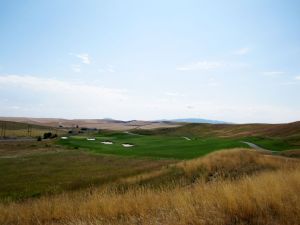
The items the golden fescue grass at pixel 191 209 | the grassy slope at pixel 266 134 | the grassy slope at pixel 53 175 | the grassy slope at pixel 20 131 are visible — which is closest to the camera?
the golden fescue grass at pixel 191 209

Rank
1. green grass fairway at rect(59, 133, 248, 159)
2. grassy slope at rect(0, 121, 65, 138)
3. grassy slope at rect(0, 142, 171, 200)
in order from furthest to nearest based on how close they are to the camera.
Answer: grassy slope at rect(0, 121, 65, 138) < green grass fairway at rect(59, 133, 248, 159) < grassy slope at rect(0, 142, 171, 200)

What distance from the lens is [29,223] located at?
7973 mm

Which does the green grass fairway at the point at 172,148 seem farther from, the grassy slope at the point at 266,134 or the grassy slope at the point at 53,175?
the grassy slope at the point at 53,175

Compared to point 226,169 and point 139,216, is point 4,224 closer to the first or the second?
point 139,216

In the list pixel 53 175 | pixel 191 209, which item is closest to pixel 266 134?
pixel 53 175

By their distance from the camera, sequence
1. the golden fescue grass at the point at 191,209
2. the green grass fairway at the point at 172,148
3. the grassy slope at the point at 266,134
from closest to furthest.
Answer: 1. the golden fescue grass at the point at 191,209
2. the green grass fairway at the point at 172,148
3. the grassy slope at the point at 266,134

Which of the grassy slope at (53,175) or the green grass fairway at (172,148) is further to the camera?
the green grass fairway at (172,148)

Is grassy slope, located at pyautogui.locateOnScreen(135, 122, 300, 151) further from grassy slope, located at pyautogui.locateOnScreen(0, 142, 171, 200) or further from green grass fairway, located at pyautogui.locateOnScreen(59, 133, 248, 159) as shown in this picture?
grassy slope, located at pyautogui.locateOnScreen(0, 142, 171, 200)

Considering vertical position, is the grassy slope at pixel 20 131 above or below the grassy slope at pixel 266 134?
below

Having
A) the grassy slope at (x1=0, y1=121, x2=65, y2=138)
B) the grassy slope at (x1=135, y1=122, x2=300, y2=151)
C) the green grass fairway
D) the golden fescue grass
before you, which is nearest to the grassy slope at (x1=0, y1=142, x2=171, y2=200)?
the green grass fairway

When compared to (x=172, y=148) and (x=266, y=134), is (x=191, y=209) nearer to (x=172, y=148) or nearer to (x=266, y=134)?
(x=172, y=148)

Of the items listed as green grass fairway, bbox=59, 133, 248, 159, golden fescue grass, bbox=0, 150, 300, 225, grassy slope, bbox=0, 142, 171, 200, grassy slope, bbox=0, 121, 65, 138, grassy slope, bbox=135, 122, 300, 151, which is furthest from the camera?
grassy slope, bbox=0, 121, 65, 138

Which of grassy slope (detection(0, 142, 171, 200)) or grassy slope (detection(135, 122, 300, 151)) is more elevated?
grassy slope (detection(135, 122, 300, 151))

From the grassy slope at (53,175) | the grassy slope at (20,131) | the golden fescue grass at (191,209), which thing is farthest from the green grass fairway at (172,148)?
the grassy slope at (20,131)
